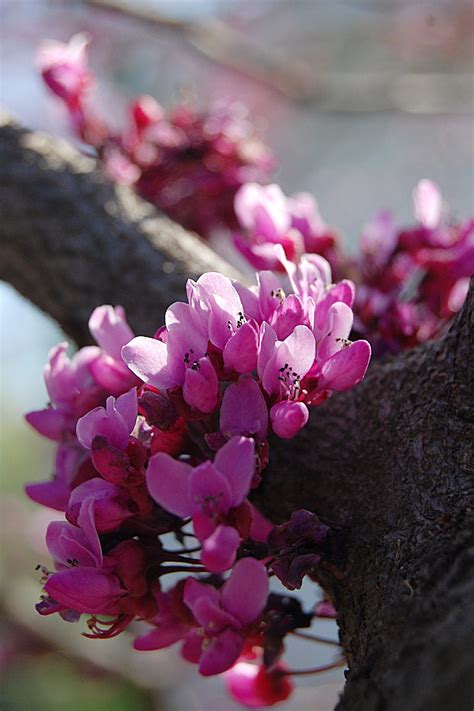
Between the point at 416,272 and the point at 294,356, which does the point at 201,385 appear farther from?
the point at 416,272

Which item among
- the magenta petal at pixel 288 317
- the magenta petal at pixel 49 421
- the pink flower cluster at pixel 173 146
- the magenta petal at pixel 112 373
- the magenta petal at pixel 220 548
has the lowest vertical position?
the magenta petal at pixel 220 548

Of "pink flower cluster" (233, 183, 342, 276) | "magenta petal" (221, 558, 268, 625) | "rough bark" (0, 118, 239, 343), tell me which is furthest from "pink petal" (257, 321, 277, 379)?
"rough bark" (0, 118, 239, 343)

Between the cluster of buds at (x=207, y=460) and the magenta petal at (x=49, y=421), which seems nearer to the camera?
the cluster of buds at (x=207, y=460)

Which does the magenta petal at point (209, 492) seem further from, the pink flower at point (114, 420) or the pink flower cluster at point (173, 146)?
the pink flower cluster at point (173, 146)

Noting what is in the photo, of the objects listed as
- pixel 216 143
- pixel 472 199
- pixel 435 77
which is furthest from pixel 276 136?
pixel 216 143

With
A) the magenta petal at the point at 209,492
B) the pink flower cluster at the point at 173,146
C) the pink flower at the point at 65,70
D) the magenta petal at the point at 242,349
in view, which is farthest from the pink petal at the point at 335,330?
the pink flower at the point at 65,70

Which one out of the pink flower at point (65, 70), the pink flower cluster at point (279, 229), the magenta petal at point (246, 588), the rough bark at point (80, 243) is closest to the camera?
the magenta petal at point (246, 588)

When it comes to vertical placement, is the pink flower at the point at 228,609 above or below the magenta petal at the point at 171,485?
below
